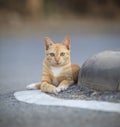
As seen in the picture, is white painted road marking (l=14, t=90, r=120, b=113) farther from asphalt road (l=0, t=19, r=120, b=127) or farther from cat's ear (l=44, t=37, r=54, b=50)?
cat's ear (l=44, t=37, r=54, b=50)

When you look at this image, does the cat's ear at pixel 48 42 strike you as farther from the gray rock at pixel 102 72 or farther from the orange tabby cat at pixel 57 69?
the gray rock at pixel 102 72

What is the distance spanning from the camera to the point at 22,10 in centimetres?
146

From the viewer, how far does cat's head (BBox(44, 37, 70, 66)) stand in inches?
56.6

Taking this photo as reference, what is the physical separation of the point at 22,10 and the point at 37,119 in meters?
0.38

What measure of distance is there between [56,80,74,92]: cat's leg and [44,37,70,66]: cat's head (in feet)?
0.22

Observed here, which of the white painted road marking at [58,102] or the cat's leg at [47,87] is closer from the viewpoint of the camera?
the white painted road marking at [58,102]

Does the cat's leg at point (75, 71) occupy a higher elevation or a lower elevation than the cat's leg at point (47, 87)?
higher

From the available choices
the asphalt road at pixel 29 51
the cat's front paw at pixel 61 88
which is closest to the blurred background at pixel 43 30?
the asphalt road at pixel 29 51

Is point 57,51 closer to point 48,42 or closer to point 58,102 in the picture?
point 48,42

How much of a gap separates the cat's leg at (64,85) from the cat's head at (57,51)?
0.22ft

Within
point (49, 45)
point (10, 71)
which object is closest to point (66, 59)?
point (49, 45)

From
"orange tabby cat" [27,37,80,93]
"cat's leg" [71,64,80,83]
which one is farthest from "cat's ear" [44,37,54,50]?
"cat's leg" [71,64,80,83]

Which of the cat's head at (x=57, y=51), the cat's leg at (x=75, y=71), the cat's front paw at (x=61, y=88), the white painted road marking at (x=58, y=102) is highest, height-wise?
the cat's head at (x=57, y=51)

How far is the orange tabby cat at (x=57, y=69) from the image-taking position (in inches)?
56.6
